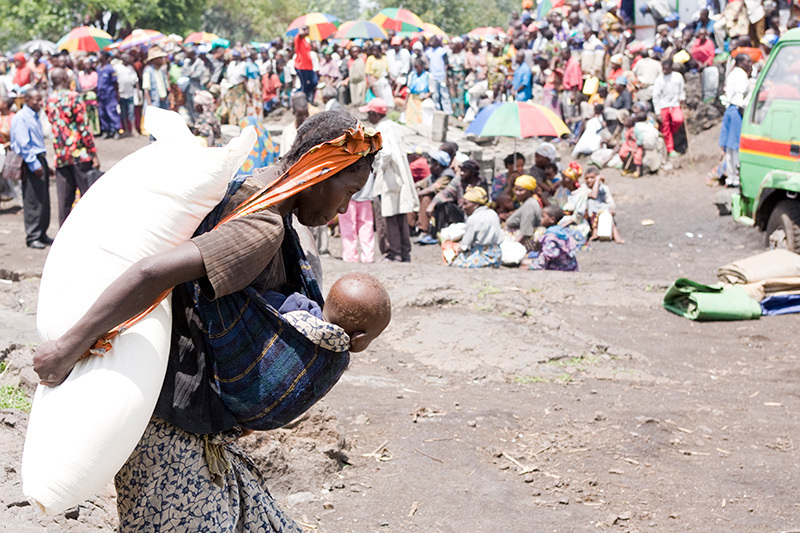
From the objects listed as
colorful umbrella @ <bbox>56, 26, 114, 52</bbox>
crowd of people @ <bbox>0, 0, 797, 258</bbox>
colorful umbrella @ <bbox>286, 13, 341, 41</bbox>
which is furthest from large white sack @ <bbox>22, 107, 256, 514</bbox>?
colorful umbrella @ <bbox>56, 26, 114, 52</bbox>

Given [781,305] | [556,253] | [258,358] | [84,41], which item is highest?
[84,41]

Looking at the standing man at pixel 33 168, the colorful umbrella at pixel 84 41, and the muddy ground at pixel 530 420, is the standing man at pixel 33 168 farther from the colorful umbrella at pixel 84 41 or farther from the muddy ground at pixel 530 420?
the colorful umbrella at pixel 84 41

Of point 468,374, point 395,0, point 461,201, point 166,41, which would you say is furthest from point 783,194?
point 395,0

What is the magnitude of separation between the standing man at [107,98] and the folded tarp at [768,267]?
14.8m

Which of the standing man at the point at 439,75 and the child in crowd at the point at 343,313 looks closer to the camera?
the child in crowd at the point at 343,313

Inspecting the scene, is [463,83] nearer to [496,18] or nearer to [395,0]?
[395,0]

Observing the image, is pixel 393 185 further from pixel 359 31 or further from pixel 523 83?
pixel 359 31

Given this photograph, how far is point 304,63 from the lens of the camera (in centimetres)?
2033

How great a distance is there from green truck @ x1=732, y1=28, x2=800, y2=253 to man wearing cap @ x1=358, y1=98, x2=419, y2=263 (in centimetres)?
345

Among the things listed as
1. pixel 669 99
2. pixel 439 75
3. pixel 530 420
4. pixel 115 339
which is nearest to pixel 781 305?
pixel 530 420

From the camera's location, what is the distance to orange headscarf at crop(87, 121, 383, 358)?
6.46ft

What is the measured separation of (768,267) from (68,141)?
7045mm

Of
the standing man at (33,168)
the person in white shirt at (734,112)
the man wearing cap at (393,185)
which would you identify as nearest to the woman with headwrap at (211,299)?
the man wearing cap at (393,185)

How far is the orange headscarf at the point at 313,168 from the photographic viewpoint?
1.97 m
